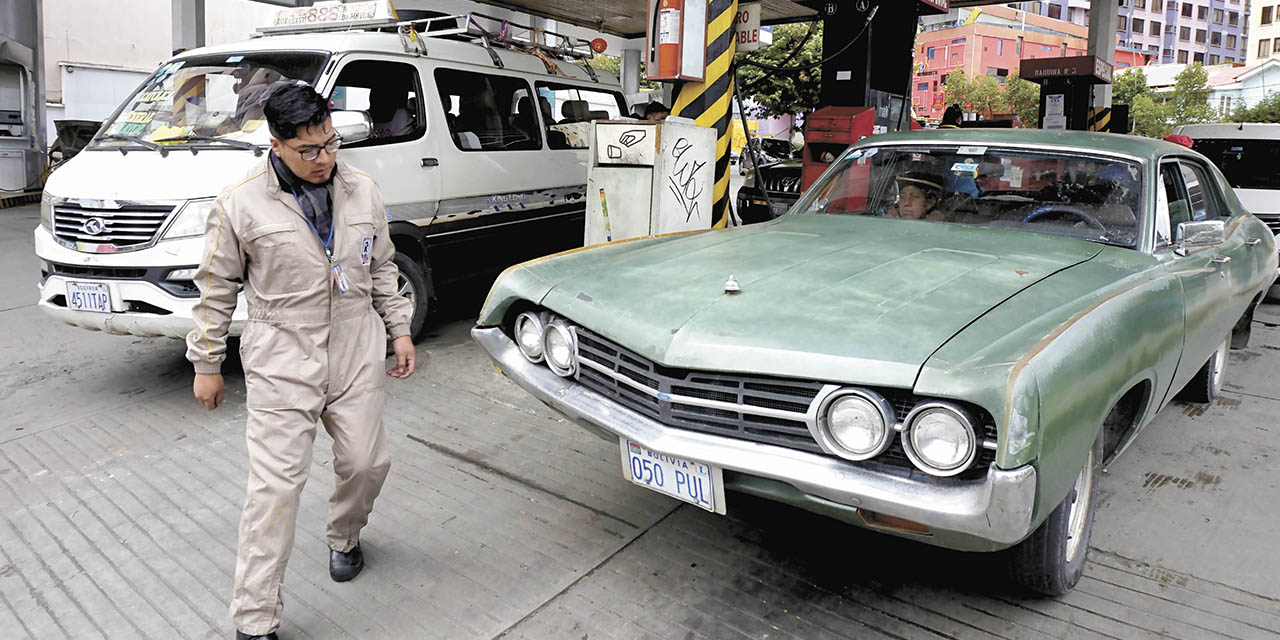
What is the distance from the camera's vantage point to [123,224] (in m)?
4.62

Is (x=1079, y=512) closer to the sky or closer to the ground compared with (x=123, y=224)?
closer to the ground

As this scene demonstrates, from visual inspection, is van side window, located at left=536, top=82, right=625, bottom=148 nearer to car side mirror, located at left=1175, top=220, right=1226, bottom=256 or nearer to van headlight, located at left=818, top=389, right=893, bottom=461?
car side mirror, located at left=1175, top=220, right=1226, bottom=256

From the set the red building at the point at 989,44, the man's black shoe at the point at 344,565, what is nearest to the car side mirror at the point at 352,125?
the man's black shoe at the point at 344,565

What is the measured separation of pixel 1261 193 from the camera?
9.09 metres

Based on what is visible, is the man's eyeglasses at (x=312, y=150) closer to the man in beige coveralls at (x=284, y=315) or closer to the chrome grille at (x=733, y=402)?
the man in beige coveralls at (x=284, y=315)

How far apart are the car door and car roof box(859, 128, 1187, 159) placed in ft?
0.38

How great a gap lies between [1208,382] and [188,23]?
13.9 m

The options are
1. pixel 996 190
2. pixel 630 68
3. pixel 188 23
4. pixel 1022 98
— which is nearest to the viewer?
pixel 996 190

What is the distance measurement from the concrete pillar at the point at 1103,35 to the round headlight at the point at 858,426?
47.1ft

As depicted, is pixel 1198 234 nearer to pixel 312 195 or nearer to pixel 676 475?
pixel 676 475

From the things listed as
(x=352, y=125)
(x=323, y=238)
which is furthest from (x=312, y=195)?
(x=352, y=125)

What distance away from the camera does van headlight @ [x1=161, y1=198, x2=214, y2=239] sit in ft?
15.0

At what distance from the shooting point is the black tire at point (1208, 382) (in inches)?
190

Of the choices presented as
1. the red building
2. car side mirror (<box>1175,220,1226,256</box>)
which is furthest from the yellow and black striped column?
the red building
